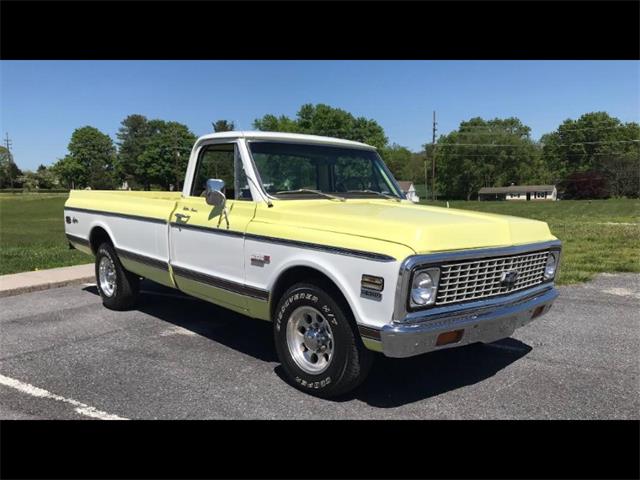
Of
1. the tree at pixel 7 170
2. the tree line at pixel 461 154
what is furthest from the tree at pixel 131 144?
the tree at pixel 7 170

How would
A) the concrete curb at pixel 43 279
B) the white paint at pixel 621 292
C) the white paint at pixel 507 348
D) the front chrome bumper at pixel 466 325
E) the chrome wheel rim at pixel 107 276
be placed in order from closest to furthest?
the front chrome bumper at pixel 466 325 < the white paint at pixel 507 348 < the chrome wheel rim at pixel 107 276 < the white paint at pixel 621 292 < the concrete curb at pixel 43 279

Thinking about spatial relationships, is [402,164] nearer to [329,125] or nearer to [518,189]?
[518,189]

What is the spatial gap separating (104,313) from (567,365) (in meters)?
5.32

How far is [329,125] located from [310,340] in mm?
79048

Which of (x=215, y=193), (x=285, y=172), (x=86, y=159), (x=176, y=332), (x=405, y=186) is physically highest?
(x=86, y=159)

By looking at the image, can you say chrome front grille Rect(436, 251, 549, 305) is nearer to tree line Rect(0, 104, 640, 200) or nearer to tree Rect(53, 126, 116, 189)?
tree line Rect(0, 104, 640, 200)

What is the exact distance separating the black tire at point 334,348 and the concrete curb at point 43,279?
5.56 m

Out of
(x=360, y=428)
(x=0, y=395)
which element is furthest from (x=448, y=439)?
(x=0, y=395)

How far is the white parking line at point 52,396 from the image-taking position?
371cm

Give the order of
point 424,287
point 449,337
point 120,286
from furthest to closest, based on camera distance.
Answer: point 120,286 < point 449,337 < point 424,287

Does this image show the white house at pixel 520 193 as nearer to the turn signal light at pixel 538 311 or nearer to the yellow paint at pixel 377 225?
the turn signal light at pixel 538 311

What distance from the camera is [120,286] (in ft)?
21.7

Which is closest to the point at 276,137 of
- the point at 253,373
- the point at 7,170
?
the point at 253,373

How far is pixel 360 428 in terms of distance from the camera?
139 inches
